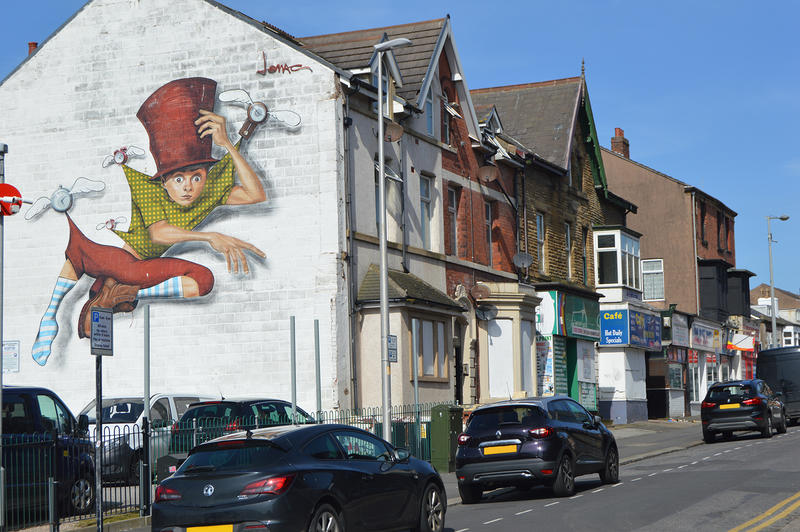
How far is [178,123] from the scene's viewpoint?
27.0 meters

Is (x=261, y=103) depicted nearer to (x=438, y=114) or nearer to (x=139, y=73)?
(x=139, y=73)

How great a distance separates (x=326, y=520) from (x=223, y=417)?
8189 mm

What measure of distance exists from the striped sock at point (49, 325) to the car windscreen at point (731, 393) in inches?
680

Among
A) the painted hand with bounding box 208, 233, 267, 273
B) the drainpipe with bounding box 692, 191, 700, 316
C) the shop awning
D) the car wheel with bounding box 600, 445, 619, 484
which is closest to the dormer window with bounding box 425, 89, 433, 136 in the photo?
the painted hand with bounding box 208, 233, 267, 273

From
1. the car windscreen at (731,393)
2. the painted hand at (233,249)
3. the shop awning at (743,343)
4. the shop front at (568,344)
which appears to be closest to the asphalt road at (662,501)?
the car windscreen at (731,393)

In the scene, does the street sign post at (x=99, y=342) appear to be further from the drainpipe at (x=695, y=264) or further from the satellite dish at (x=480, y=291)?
the drainpipe at (x=695, y=264)

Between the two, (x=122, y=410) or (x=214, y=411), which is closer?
(x=214, y=411)

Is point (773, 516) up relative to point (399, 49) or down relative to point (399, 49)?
down

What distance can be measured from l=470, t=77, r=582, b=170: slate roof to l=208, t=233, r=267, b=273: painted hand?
1539 cm

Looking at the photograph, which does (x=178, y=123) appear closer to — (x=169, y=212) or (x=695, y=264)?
(x=169, y=212)

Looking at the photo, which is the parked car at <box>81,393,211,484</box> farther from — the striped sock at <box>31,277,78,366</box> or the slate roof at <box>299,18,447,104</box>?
the slate roof at <box>299,18,447,104</box>

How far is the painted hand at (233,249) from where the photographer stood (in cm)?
2628

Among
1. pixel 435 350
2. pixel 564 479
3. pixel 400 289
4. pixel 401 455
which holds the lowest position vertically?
pixel 564 479

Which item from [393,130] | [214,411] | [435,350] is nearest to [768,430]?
[435,350]
